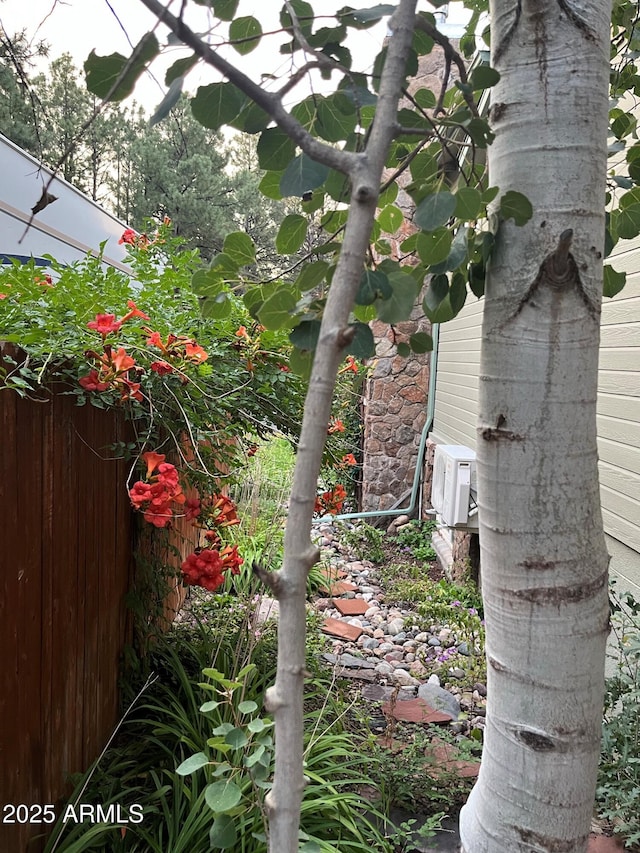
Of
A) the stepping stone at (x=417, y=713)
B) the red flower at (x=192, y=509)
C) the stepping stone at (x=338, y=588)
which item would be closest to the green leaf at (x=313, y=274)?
the red flower at (x=192, y=509)

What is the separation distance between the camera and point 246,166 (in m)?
17.5

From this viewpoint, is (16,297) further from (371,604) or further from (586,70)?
(371,604)

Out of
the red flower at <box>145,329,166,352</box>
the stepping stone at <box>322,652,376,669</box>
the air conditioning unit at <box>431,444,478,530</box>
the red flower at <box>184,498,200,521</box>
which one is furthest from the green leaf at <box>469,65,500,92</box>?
the air conditioning unit at <box>431,444,478,530</box>

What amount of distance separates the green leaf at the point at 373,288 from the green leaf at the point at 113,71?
336 mm

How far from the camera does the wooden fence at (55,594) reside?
1669 mm

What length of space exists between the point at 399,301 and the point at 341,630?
390 cm

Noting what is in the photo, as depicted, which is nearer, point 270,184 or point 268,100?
point 268,100

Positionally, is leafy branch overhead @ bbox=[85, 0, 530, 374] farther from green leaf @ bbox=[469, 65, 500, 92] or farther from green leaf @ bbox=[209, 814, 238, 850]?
green leaf @ bbox=[209, 814, 238, 850]

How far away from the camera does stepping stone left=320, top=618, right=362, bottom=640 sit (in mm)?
4227

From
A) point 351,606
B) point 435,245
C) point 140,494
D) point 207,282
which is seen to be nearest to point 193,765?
point 207,282

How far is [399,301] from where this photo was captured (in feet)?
2.39

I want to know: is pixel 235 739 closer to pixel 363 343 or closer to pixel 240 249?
pixel 363 343

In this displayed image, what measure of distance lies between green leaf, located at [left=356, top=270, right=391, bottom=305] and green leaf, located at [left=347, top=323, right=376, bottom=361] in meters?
0.07

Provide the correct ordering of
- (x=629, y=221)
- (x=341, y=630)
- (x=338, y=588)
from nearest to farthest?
(x=629, y=221), (x=341, y=630), (x=338, y=588)
